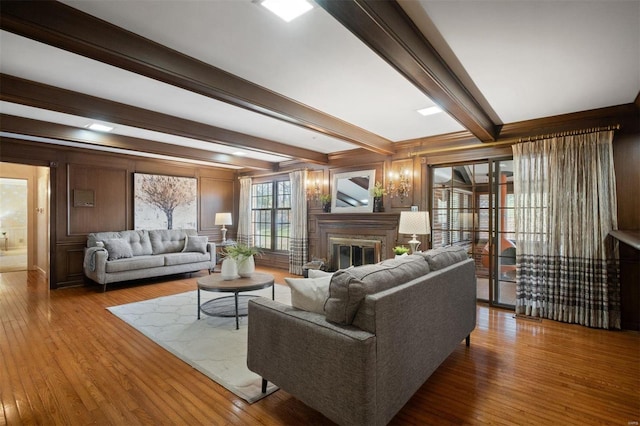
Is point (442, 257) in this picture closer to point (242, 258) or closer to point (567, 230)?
point (567, 230)

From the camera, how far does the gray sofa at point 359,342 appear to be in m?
1.71

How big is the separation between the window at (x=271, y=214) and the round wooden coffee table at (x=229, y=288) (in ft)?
9.80

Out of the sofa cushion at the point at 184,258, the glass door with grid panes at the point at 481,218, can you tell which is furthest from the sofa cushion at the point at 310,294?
the sofa cushion at the point at 184,258

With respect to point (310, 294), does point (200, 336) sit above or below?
below

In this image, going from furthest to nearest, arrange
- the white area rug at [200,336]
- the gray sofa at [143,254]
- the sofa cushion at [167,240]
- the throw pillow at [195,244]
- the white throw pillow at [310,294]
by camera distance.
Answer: the throw pillow at [195,244]
the sofa cushion at [167,240]
the gray sofa at [143,254]
the white area rug at [200,336]
the white throw pillow at [310,294]

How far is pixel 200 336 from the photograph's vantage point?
3396 millimetres

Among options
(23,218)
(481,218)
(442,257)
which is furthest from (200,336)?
(23,218)

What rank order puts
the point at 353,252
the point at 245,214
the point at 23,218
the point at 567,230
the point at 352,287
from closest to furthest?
the point at 352,287
the point at 567,230
the point at 353,252
the point at 245,214
the point at 23,218

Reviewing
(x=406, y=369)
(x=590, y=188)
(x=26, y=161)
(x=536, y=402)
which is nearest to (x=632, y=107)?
(x=590, y=188)

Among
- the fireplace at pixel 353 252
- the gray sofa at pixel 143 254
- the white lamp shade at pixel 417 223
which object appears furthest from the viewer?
the fireplace at pixel 353 252

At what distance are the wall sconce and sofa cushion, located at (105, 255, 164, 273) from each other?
438 cm

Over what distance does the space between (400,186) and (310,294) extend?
12.3 feet

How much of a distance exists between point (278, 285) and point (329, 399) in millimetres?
4068

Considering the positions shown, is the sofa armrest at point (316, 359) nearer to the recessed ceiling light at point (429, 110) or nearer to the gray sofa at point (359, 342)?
the gray sofa at point (359, 342)
